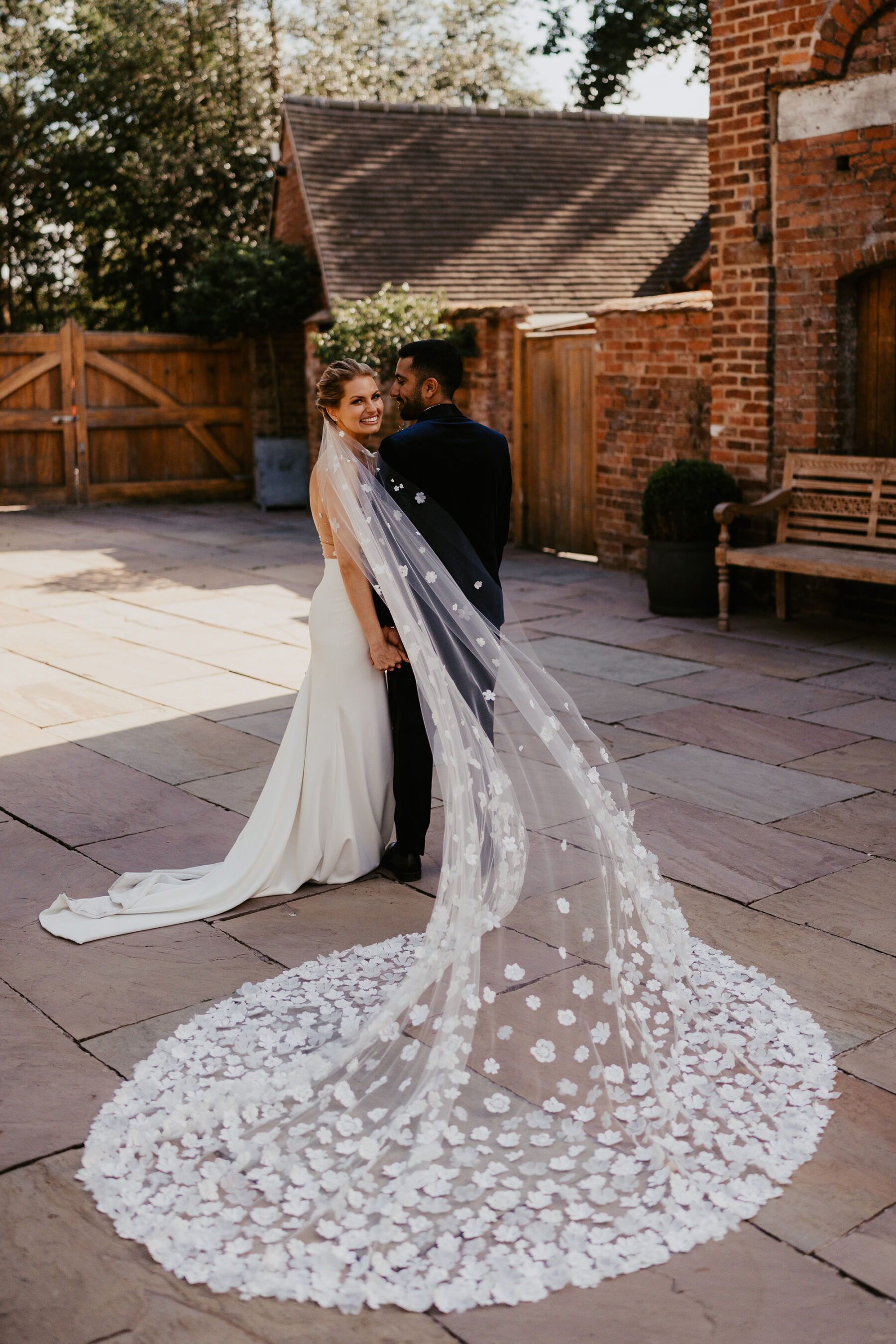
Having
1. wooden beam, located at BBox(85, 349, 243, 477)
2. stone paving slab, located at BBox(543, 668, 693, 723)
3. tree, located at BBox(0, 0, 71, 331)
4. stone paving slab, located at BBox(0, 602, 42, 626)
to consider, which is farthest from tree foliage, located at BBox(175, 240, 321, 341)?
stone paving slab, located at BBox(543, 668, 693, 723)

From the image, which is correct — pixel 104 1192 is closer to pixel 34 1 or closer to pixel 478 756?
pixel 478 756

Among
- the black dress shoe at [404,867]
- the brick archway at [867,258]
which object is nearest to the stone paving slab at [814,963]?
the black dress shoe at [404,867]

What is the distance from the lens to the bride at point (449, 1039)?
102 inches

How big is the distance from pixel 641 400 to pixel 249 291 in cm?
713

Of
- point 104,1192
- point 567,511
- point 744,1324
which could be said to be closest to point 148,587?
point 567,511

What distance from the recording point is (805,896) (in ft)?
14.3

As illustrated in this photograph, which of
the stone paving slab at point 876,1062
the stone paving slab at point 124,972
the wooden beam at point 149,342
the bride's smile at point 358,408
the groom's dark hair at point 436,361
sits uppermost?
the wooden beam at point 149,342

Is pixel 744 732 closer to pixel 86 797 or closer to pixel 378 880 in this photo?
pixel 378 880

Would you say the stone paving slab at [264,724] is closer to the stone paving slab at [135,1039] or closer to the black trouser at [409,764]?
the black trouser at [409,764]

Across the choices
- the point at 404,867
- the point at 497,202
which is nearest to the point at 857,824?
the point at 404,867

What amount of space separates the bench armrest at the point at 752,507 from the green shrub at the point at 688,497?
0.13 m

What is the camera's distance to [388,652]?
429 centimetres

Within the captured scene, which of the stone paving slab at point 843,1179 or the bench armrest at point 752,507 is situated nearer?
the stone paving slab at point 843,1179

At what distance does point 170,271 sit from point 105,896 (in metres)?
19.6
